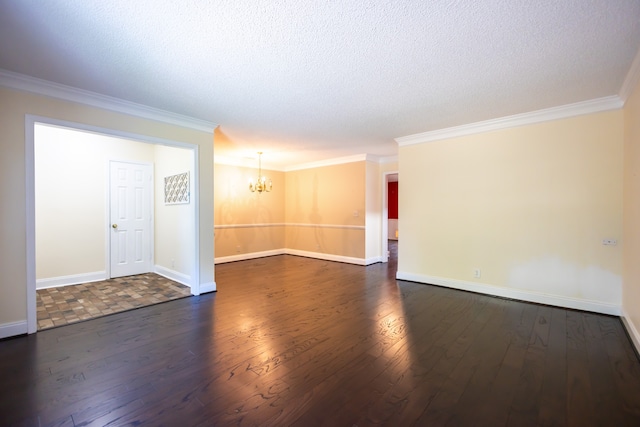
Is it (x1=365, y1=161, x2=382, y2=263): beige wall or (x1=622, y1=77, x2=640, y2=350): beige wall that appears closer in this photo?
(x1=622, y1=77, x2=640, y2=350): beige wall

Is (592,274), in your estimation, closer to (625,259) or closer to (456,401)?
(625,259)

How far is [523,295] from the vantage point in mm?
3932

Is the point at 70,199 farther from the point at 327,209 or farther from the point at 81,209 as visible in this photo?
the point at 327,209

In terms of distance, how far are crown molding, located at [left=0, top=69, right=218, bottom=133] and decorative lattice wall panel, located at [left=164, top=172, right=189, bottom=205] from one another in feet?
3.10

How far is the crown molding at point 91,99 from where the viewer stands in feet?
9.13

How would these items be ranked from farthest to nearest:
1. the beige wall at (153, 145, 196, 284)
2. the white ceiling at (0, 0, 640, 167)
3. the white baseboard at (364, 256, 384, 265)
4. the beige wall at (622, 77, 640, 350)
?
1. the white baseboard at (364, 256, 384, 265)
2. the beige wall at (153, 145, 196, 284)
3. the beige wall at (622, 77, 640, 350)
4. the white ceiling at (0, 0, 640, 167)

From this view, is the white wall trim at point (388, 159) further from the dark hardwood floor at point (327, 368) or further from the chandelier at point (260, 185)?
the dark hardwood floor at point (327, 368)

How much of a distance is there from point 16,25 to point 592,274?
243 inches

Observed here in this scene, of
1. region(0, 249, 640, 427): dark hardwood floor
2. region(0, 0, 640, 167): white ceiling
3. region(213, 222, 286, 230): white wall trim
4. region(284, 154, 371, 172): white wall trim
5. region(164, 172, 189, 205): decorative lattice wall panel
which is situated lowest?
region(0, 249, 640, 427): dark hardwood floor

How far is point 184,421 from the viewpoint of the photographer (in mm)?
1681

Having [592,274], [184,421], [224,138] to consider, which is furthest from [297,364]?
[224,138]

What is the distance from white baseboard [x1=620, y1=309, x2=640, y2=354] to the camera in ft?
8.40

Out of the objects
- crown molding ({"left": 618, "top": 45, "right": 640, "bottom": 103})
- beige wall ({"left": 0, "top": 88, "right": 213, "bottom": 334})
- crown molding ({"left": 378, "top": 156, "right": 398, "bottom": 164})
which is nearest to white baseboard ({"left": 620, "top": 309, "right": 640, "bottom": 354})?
crown molding ({"left": 618, "top": 45, "right": 640, "bottom": 103})

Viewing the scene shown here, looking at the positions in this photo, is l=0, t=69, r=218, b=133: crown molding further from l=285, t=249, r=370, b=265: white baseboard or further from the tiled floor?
l=285, t=249, r=370, b=265: white baseboard
